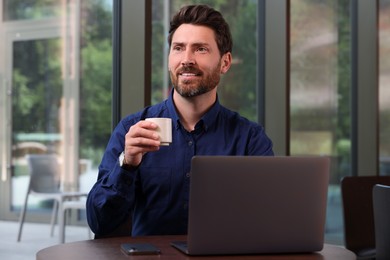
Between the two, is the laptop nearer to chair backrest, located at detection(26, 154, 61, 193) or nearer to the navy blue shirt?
the navy blue shirt

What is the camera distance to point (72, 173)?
4.41 metres

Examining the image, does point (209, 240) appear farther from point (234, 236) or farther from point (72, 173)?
point (72, 173)

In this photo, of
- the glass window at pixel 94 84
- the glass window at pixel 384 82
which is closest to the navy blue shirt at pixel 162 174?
the glass window at pixel 94 84

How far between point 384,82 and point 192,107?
13.0ft

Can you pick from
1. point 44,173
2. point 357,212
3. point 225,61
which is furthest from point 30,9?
point 357,212

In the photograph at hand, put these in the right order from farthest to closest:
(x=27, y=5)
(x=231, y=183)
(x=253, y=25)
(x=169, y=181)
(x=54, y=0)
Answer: (x=253, y=25) → (x=54, y=0) → (x=27, y=5) → (x=169, y=181) → (x=231, y=183)

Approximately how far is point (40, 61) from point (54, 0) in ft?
1.38

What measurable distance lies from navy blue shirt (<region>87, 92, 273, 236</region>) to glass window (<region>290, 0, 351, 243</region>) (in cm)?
340

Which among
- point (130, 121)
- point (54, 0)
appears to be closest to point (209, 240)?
point (130, 121)

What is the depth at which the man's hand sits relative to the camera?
1.79 metres

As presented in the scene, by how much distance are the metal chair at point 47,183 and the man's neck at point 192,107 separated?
6.78ft

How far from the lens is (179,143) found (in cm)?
221

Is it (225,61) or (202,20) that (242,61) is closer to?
(225,61)

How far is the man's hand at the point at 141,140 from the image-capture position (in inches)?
70.5
